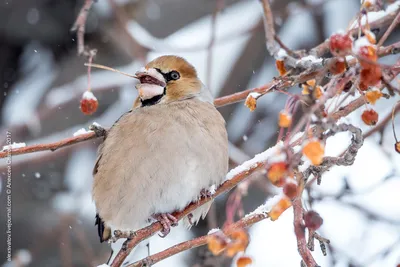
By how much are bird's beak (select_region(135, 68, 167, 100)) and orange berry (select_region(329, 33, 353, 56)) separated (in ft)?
6.13

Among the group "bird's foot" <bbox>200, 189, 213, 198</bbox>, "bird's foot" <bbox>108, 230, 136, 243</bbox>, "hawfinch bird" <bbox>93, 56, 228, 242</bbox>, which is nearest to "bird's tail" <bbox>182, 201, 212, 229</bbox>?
"hawfinch bird" <bbox>93, 56, 228, 242</bbox>

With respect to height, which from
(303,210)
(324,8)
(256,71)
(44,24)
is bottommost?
(303,210)

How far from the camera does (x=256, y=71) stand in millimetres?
5680

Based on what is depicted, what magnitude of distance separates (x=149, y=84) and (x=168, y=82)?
0.18m

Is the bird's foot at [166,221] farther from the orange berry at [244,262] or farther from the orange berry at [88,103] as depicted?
the orange berry at [244,262]

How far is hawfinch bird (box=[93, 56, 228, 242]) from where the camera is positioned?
345 cm

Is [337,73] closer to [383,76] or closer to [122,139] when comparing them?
[383,76]

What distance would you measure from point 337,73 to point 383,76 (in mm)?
128

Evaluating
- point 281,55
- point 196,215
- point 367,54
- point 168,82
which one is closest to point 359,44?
point 367,54

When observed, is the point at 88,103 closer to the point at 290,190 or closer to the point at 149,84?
the point at 149,84

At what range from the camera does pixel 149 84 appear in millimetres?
3848

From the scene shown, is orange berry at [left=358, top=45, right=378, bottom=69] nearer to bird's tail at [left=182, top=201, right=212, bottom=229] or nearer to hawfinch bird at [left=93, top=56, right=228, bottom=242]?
hawfinch bird at [left=93, top=56, right=228, bottom=242]

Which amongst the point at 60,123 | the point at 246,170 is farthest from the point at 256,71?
the point at 246,170

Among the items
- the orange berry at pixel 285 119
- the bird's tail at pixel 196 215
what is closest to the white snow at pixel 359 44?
the orange berry at pixel 285 119
